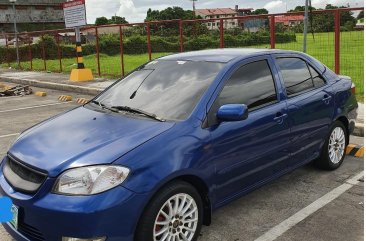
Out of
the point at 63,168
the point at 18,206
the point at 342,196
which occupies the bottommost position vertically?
the point at 342,196

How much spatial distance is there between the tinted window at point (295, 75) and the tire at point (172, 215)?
1.76 meters

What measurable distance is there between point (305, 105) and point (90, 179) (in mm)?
2616

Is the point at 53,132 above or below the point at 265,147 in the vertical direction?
above

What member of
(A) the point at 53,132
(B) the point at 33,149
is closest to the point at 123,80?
(A) the point at 53,132

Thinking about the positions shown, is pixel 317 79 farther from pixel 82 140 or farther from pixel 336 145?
pixel 82 140

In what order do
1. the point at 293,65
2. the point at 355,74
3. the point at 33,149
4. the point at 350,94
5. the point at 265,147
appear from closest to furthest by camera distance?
the point at 33,149 → the point at 265,147 → the point at 293,65 → the point at 350,94 → the point at 355,74

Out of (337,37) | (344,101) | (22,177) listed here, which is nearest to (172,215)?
(22,177)

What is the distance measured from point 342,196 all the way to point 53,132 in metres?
3.03

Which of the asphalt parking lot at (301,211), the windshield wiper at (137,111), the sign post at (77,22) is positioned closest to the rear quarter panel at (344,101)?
the asphalt parking lot at (301,211)

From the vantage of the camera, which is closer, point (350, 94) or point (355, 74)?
point (350, 94)

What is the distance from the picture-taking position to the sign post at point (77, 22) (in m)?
14.5

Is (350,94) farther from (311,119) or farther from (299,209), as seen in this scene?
(299,209)

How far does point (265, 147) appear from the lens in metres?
4.05

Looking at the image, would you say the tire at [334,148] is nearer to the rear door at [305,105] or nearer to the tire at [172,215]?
the rear door at [305,105]
